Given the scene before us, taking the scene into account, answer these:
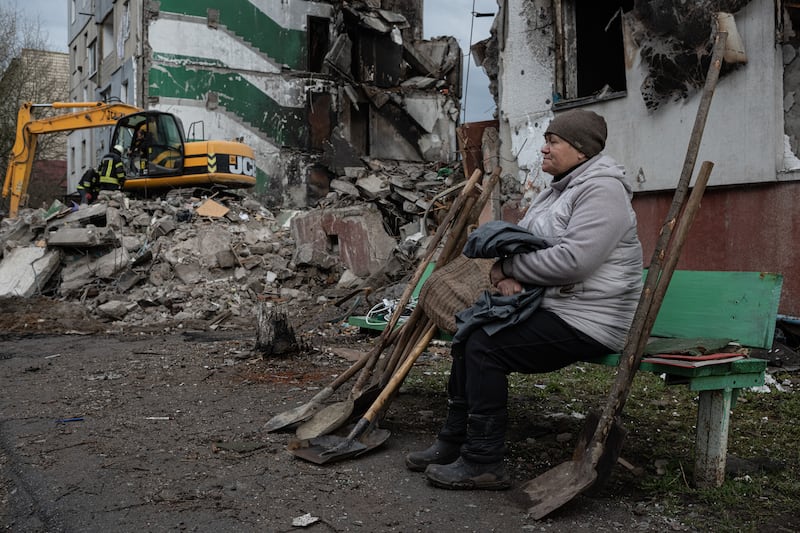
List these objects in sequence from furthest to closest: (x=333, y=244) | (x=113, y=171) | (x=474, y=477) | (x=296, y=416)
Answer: (x=113, y=171), (x=333, y=244), (x=296, y=416), (x=474, y=477)

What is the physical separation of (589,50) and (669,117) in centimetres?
310

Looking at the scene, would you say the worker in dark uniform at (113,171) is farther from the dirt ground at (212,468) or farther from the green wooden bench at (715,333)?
the green wooden bench at (715,333)

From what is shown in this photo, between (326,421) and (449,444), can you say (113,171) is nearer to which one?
(326,421)

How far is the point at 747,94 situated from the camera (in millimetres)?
6926

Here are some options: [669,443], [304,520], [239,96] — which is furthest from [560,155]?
[239,96]

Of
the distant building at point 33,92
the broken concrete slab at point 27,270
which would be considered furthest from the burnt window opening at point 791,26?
the distant building at point 33,92

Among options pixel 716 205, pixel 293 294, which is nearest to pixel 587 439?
pixel 716 205

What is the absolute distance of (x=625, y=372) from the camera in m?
3.09

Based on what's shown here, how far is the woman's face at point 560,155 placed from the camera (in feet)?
11.2

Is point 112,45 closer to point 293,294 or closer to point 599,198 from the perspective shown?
point 293,294

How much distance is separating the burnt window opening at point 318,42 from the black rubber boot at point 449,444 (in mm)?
21765

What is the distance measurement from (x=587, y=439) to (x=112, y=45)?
2561 cm

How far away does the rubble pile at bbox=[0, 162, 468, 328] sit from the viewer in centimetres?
1162

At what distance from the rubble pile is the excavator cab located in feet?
4.39
